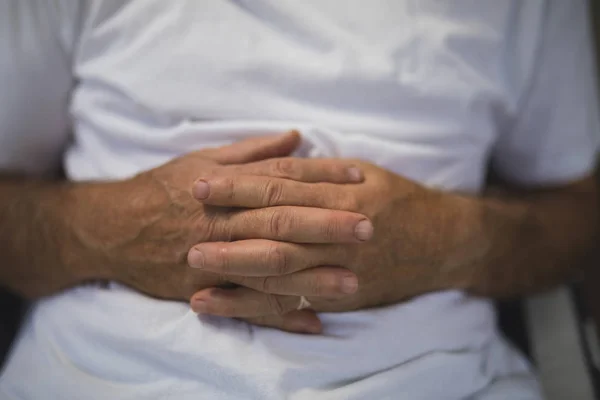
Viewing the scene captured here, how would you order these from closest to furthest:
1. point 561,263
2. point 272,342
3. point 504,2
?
point 272,342, point 504,2, point 561,263

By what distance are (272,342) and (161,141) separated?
32cm

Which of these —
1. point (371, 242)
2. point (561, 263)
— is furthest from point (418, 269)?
point (561, 263)

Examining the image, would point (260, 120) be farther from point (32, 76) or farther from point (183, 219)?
point (32, 76)

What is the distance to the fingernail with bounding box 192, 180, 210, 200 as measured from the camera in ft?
1.82

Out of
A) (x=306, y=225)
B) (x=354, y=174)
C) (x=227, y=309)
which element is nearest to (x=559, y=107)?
(x=354, y=174)

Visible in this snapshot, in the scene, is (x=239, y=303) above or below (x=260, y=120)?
below

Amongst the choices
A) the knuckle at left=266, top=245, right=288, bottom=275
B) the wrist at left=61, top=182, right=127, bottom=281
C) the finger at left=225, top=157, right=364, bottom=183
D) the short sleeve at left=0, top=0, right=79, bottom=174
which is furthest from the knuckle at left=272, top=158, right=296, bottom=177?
the short sleeve at left=0, top=0, right=79, bottom=174

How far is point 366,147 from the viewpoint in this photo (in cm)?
67

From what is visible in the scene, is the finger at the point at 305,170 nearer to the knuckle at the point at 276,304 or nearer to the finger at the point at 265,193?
the finger at the point at 265,193

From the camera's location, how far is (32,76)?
663mm

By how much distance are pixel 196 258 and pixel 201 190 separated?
79mm

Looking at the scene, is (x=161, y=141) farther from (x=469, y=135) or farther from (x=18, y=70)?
(x=469, y=135)

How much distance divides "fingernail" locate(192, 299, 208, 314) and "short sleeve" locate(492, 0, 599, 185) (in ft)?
1.91

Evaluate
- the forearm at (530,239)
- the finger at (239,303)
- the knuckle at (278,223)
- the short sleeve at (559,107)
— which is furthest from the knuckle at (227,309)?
the short sleeve at (559,107)
